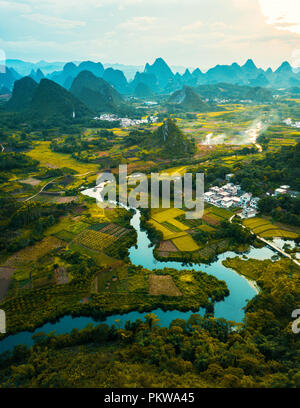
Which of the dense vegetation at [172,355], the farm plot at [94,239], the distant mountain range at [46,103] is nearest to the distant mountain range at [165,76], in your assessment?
the distant mountain range at [46,103]

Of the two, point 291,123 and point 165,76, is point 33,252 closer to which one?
point 291,123

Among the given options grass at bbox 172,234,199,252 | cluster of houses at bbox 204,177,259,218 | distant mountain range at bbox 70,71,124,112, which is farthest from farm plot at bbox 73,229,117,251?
distant mountain range at bbox 70,71,124,112

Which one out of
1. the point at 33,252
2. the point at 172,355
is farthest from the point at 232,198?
the point at 33,252

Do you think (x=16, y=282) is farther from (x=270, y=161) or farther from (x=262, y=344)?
(x=270, y=161)

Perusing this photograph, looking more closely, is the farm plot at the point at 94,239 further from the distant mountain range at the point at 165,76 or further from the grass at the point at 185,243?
the distant mountain range at the point at 165,76
